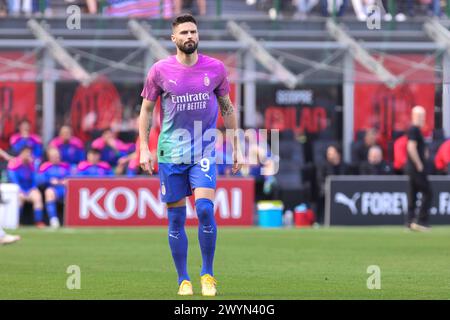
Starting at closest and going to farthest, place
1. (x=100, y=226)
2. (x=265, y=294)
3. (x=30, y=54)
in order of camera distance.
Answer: (x=265, y=294) < (x=100, y=226) < (x=30, y=54)

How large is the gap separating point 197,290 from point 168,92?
1.89 m

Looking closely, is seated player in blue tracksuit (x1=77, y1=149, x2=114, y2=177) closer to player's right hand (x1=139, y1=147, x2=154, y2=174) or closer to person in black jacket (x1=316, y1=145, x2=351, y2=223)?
person in black jacket (x1=316, y1=145, x2=351, y2=223)

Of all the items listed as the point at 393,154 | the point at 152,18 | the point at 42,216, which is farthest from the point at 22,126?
the point at 393,154

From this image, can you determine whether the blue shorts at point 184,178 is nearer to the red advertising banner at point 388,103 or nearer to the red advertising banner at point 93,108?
the red advertising banner at point 93,108

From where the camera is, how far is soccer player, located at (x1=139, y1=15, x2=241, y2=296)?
11.8 meters

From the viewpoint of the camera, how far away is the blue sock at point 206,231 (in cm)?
1174

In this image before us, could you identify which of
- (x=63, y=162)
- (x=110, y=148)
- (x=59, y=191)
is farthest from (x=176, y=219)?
(x=110, y=148)

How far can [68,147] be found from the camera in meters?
27.3

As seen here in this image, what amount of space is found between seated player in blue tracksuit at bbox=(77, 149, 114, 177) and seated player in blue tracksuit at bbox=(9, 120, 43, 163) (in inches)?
39.8

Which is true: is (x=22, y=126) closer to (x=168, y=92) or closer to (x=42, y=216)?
(x=42, y=216)

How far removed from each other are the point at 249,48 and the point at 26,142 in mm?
5838

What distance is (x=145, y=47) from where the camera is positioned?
29547mm

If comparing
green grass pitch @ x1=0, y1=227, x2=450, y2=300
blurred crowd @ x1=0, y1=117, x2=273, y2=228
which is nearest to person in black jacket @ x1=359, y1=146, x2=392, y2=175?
blurred crowd @ x1=0, y1=117, x2=273, y2=228

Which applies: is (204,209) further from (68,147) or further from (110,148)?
(110,148)
